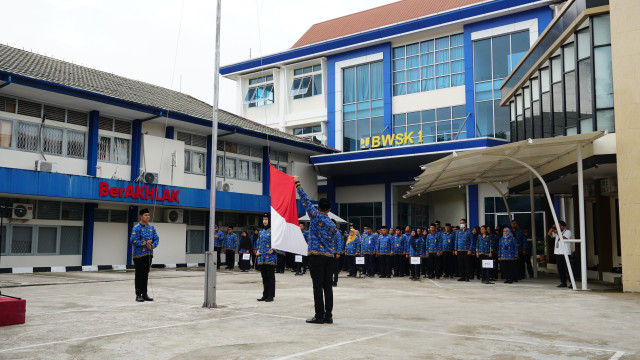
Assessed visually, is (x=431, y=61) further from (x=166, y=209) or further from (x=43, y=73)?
(x=43, y=73)

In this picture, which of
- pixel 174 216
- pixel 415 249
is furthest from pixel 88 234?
pixel 415 249

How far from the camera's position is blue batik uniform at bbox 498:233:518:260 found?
16719 millimetres

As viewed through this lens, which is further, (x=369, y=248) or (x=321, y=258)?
(x=369, y=248)

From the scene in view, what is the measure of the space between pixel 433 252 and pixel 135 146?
13085mm

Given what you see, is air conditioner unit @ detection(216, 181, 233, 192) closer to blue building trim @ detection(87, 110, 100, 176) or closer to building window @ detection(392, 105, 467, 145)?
blue building trim @ detection(87, 110, 100, 176)

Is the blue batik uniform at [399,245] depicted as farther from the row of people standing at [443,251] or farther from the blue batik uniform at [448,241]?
the blue batik uniform at [448,241]

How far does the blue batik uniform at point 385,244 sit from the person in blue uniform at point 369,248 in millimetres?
207

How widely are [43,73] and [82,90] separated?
1941 mm

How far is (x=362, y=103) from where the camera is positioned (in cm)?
3431

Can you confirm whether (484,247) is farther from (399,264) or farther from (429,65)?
(429,65)

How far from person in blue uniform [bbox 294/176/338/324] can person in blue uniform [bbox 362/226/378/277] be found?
1238cm

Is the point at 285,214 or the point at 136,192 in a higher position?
the point at 136,192

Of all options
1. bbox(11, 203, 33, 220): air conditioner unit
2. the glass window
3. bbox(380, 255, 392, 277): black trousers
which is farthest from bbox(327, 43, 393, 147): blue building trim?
bbox(11, 203, 33, 220): air conditioner unit

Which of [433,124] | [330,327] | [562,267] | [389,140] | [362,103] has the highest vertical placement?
[362,103]
